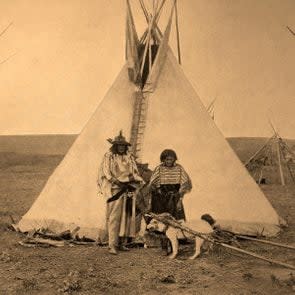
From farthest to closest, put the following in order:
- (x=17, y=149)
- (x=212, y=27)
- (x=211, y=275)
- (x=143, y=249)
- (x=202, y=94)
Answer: (x=17, y=149) → (x=202, y=94) → (x=212, y=27) → (x=143, y=249) → (x=211, y=275)

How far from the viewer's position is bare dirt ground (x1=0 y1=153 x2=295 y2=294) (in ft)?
14.1

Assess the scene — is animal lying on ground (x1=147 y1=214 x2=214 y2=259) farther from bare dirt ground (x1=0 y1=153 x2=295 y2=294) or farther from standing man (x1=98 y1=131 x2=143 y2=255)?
Answer: standing man (x1=98 y1=131 x2=143 y2=255)

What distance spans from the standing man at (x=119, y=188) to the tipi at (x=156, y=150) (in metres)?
0.70

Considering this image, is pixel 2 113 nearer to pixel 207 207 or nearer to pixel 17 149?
pixel 207 207

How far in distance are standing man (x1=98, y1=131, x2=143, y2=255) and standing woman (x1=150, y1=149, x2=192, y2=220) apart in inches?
A: 10.6

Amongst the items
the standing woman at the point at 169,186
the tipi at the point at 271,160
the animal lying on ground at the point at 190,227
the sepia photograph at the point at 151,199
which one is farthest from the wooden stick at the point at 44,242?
the tipi at the point at 271,160

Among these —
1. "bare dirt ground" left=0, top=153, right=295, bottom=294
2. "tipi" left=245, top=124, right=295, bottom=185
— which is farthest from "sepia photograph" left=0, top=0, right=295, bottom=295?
"tipi" left=245, top=124, right=295, bottom=185

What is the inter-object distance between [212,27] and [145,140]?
4.62 m

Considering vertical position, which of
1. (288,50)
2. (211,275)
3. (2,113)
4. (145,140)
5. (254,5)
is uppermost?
(288,50)

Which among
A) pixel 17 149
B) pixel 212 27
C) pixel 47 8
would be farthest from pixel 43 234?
pixel 17 149

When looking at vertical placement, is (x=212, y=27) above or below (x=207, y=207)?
above

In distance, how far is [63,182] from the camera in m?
6.95

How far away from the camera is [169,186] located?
5.87m

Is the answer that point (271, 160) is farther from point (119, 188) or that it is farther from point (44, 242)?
point (44, 242)
